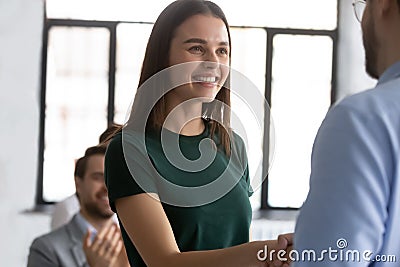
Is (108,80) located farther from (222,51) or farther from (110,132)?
(222,51)

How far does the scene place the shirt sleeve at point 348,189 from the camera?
100 cm

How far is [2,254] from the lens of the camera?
6.60 metres

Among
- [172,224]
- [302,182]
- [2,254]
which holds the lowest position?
[2,254]

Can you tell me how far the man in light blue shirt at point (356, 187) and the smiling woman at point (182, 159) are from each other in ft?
1.59

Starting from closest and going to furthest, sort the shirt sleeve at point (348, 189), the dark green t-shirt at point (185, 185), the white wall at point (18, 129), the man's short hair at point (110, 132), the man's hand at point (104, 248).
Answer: the shirt sleeve at point (348, 189), the dark green t-shirt at point (185, 185), the man's short hair at point (110, 132), the man's hand at point (104, 248), the white wall at point (18, 129)

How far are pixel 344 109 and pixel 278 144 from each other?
5.99m

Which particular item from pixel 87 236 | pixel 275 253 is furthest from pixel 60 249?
pixel 275 253

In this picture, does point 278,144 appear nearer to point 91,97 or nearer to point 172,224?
point 91,97

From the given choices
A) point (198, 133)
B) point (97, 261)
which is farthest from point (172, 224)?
point (97, 261)

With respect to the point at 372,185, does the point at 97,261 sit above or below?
below

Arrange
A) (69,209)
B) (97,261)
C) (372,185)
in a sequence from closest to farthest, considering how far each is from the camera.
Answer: (372,185), (97,261), (69,209)

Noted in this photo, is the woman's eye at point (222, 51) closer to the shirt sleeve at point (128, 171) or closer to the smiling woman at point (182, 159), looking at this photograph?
the smiling woman at point (182, 159)

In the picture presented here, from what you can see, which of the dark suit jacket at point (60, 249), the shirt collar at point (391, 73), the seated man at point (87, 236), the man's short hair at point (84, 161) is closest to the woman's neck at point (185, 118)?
the shirt collar at point (391, 73)

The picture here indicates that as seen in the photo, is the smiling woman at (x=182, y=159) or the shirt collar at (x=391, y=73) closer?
the shirt collar at (x=391, y=73)
